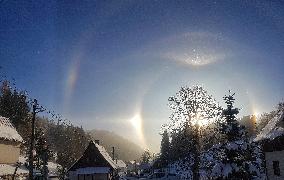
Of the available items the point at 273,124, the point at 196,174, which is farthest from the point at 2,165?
the point at 273,124

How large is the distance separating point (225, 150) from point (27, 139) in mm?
59159

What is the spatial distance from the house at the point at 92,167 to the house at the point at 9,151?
8012 millimetres

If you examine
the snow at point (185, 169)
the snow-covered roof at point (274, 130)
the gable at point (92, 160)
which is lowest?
the snow at point (185, 169)

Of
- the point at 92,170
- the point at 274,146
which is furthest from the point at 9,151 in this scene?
the point at 274,146

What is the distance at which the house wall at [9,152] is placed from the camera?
4400 centimetres

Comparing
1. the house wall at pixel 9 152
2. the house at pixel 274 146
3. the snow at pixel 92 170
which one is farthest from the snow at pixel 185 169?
the house wall at pixel 9 152

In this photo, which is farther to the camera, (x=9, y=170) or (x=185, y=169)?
(x=185, y=169)

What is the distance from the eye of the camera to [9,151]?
4575 centimetres

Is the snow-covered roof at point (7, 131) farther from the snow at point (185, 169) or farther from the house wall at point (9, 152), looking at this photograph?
the snow at point (185, 169)

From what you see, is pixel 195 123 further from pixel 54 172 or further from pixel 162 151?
pixel 162 151

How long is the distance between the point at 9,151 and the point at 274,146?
35.4 meters

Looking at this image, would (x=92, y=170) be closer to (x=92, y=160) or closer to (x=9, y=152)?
(x=92, y=160)

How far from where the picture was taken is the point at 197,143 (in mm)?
41719

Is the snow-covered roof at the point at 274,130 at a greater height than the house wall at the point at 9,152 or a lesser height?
greater
